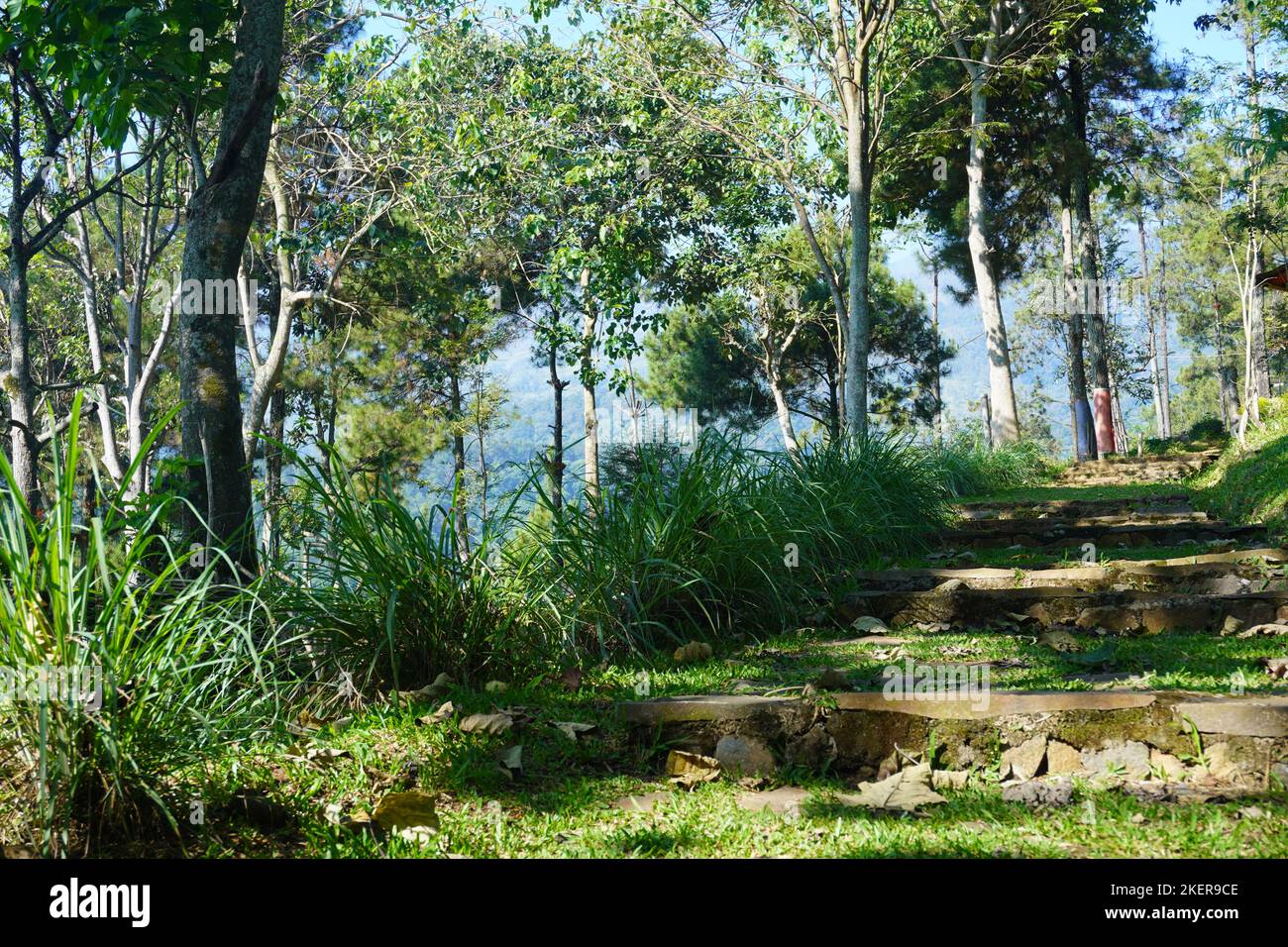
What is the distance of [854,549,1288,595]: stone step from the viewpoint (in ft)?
15.2

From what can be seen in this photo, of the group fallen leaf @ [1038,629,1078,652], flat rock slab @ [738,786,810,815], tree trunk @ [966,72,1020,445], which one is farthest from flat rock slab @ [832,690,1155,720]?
tree trunk @ [966,72,1020,445]

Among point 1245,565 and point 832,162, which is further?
point 832,162

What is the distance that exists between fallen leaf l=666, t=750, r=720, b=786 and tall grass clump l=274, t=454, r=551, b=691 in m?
0.90

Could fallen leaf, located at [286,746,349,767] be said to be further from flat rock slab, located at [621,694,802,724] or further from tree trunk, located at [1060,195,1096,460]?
tree trunk, located at [1060,195,1096,460]

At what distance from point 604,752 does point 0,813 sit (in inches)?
61.0

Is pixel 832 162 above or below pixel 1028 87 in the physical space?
below

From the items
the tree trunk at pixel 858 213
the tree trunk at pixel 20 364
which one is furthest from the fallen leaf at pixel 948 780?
the tree trunk at pixel 20 364

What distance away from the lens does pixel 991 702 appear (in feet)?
9.55

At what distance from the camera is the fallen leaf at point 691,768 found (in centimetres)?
289

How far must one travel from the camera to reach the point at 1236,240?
2975cm
